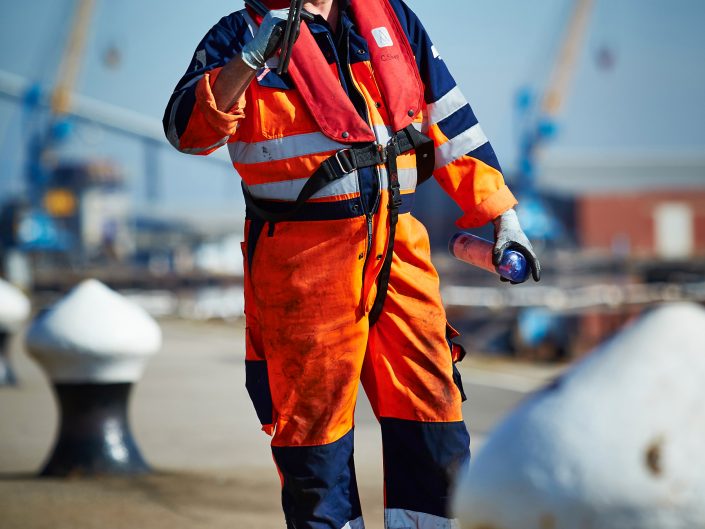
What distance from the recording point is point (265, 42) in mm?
3178

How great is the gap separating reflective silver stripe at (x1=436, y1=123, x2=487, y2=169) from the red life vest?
12cm

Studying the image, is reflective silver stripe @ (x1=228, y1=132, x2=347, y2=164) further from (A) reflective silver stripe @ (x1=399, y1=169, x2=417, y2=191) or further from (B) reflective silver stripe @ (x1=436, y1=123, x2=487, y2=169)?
(B) reflective silver stripe @ (x1=436, y1=123, x2=487, y2=169)

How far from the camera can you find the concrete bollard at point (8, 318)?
9719mm

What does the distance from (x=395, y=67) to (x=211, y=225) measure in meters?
121

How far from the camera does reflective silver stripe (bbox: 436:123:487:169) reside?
11.6ft

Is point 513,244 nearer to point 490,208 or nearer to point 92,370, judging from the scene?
point 490,208

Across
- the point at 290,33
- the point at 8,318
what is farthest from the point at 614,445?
the point at 8,318

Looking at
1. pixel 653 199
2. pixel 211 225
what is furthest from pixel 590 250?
pixel 211 225

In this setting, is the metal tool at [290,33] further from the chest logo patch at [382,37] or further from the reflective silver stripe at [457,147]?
the reflective silver stripe at [457,147]

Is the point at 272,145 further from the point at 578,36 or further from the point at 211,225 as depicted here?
the point at 211,225

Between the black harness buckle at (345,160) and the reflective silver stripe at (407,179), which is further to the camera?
the reflective silver stripe at (407,179)

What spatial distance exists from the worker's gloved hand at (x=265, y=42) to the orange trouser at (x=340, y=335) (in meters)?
0.44

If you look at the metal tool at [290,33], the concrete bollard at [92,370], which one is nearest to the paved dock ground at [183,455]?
the concrete bollard at [92,370]

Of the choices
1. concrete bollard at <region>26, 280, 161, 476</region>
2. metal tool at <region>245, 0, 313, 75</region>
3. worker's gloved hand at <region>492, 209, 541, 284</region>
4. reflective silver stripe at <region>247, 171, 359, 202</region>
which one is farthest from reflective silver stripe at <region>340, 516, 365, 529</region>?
concrete bollard at <region>26, 280, 161, 476</region>
